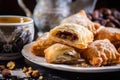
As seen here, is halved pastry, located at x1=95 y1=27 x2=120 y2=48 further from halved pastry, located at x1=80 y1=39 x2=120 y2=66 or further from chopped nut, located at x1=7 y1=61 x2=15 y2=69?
chopped nut, located at x1=7 y1=61 x2=15 y2=69

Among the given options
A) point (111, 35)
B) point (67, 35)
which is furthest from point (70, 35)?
point (111, 35)

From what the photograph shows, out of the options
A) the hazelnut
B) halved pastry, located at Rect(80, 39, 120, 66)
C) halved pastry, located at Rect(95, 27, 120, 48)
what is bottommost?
the hazelnut

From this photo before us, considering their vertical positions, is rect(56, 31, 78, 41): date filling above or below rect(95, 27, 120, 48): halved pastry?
above

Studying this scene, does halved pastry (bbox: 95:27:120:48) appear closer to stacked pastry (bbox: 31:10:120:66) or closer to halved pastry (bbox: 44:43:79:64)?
stacked pastry (bbox: 31:10:120:66)

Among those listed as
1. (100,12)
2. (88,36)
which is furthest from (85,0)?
(88,36)

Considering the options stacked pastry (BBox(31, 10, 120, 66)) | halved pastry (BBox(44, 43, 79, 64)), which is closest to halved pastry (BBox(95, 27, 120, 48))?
stacked pastry (BBox(31, 10, 120, 66))

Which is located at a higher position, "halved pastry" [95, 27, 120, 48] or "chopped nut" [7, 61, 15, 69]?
"halved pastry" [95, 27, 120, 48]

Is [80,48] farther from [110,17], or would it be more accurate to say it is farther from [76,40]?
[110,17]
